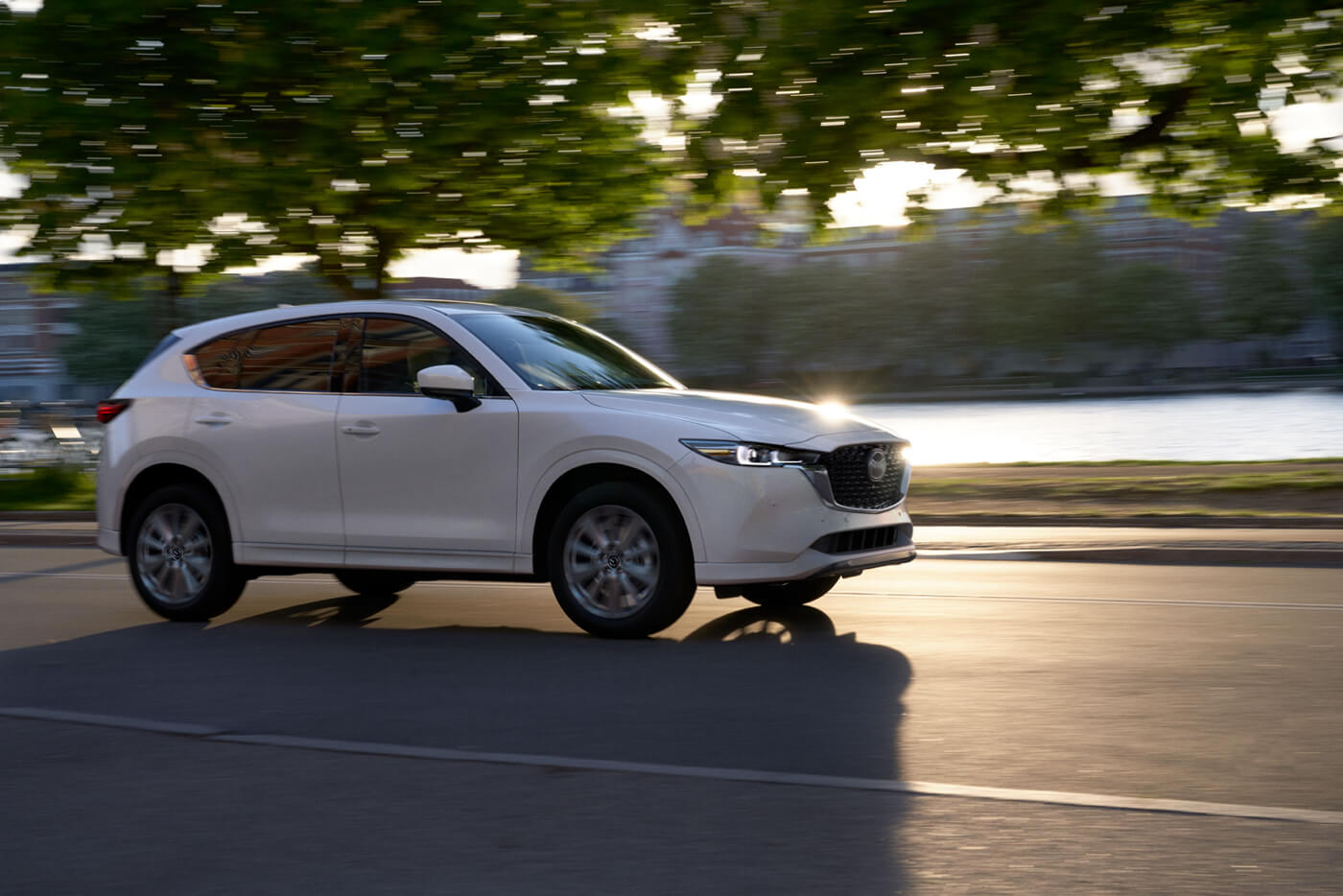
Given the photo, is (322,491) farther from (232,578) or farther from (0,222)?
(0,222)

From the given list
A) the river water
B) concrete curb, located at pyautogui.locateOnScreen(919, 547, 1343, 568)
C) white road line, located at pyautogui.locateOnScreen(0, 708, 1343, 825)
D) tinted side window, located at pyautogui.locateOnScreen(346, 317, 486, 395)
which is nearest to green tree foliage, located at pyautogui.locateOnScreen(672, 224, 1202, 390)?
the river water

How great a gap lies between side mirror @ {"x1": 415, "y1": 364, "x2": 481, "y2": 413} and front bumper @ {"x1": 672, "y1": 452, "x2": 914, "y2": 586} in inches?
51.0

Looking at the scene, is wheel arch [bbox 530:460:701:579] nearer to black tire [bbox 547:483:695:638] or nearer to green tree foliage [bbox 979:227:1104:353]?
black tire [bbox 547:483:695:638]

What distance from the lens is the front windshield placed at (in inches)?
356

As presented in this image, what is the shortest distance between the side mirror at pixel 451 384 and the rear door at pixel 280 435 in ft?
2.54

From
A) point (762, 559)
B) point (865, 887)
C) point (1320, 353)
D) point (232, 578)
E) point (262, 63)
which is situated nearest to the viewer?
point (865, 887)

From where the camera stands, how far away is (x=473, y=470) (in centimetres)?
882

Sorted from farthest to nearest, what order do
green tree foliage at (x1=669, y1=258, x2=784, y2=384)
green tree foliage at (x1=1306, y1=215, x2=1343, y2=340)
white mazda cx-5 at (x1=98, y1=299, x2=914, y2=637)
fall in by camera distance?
1. green tree foliage at (x1=669, y1=258, x2=784, y2=384)
2. green tree foliage at (x1=1306, y1=215, x2=1343, y2=340)
3. white mazda cx-5 at (x1=98, y1=299, x2=914, y2=637)

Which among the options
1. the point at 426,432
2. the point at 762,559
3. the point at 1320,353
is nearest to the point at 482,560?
the point at 426,432

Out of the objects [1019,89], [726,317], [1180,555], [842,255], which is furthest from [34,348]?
[1180,555]

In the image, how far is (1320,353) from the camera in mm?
114562

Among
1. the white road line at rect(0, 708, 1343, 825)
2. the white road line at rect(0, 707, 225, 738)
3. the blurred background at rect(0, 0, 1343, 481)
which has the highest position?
the blurred background at rect(0, 0, 1343, 481)

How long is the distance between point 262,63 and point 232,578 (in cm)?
1148

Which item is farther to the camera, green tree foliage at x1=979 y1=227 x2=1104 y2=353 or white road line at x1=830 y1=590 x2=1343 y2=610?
green tree foliage at x1=979 y1=227 x2=1104 y2=353
